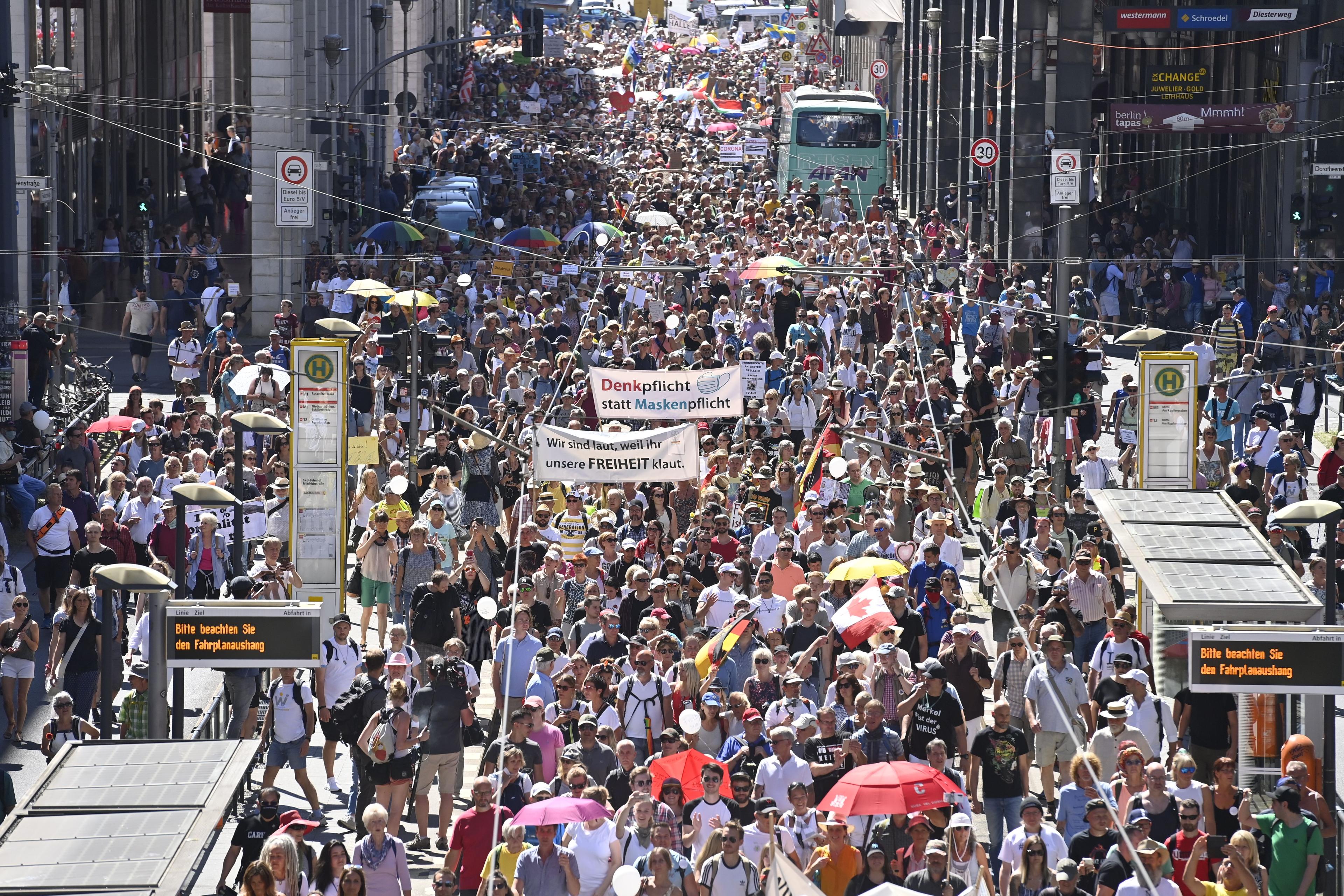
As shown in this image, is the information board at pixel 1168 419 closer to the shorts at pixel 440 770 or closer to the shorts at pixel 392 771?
the shorts at pixel 440 770

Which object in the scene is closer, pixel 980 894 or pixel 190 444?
pixel 980 894

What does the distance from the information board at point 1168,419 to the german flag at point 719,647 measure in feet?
21.5

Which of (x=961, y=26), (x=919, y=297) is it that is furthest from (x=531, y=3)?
(x=919, y=297)

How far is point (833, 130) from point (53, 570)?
3676cm

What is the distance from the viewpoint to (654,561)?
64.5 feet

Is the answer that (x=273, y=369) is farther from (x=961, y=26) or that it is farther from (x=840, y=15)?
(x=840, y=15)

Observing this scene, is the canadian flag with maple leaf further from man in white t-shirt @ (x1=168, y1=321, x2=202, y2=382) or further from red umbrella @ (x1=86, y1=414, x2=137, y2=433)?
man in white t-shirt @ (x1=168, y1=321, x2=202, y2=382)

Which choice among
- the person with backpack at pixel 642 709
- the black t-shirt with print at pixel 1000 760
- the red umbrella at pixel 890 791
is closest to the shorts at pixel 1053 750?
the black t-shirt with print at pixel 1000 760

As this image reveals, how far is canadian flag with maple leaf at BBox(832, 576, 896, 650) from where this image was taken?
16016mm

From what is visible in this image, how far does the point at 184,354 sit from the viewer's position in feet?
94.9

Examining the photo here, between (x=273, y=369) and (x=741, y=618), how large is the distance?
9819 mm

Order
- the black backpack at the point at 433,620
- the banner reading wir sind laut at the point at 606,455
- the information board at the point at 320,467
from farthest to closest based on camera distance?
the banner reading wir sind laut at the point at 606,455 < the information board at the point at 320,467 < the black backpack at the point at 433,620

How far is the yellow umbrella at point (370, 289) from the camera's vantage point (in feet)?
94.0

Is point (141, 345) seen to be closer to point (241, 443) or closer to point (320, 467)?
point (320, 467)
